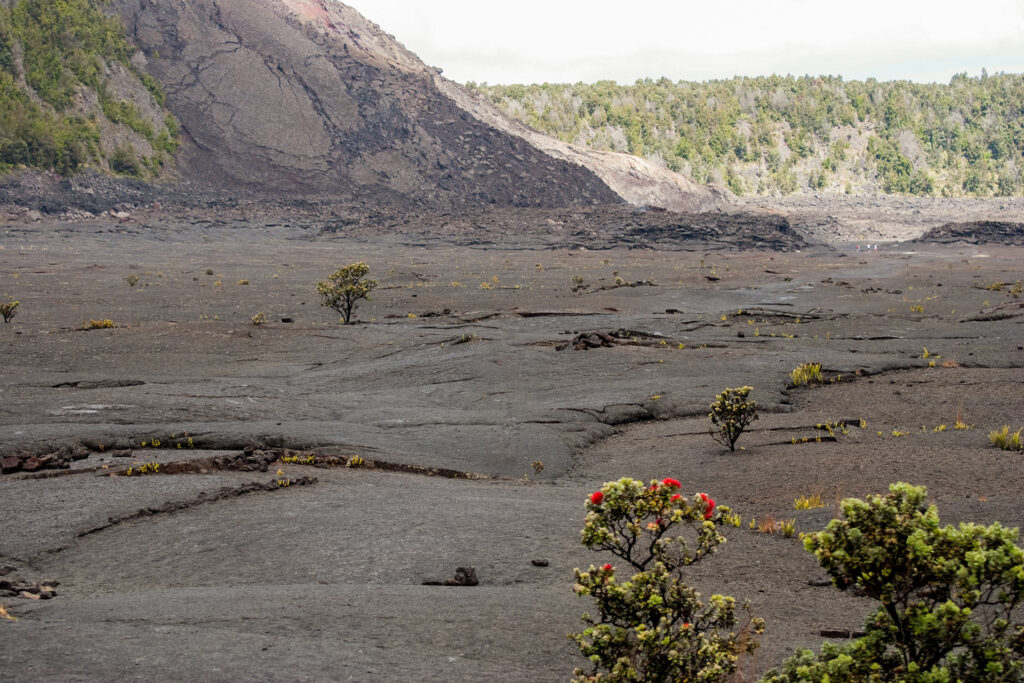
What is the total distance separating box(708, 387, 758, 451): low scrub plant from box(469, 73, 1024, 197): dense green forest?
380 ft

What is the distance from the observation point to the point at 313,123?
83.8m

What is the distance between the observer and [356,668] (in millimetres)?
5812

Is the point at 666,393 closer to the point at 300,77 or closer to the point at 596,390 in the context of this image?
the point at 596,390

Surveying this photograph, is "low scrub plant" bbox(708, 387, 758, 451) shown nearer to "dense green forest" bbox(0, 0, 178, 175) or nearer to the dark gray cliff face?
"dense green forest" bbox(0, 0, 178, 175)

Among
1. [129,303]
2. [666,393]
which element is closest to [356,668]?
[666,393]

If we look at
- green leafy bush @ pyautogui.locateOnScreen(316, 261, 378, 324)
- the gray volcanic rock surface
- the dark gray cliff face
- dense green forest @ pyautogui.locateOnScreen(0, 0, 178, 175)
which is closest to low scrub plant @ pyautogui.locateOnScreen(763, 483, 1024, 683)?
the gray volcanic rock surface

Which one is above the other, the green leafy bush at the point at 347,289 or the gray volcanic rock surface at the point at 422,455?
the green leafy bush at the point at 347,289

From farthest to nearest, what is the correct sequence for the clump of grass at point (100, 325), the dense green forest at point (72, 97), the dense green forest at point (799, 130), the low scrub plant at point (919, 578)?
1. the dense green forest at point (799, 130)
2. the dense green forest at point (72, 97)
3. the clump of grass at point (100, 325)
4. the low scrub plant at point (919, 578)

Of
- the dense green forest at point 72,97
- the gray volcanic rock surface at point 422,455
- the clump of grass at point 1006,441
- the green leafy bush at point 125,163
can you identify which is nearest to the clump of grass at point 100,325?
the gray volcanic rock surface at point 422,455

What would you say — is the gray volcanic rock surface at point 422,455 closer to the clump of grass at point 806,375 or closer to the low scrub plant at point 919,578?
the clump of grass at point 806,375

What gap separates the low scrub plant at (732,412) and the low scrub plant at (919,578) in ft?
30.1

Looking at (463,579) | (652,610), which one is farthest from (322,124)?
(652,610)

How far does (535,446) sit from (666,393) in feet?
14.6

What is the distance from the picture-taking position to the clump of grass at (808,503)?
1022 centimetres
